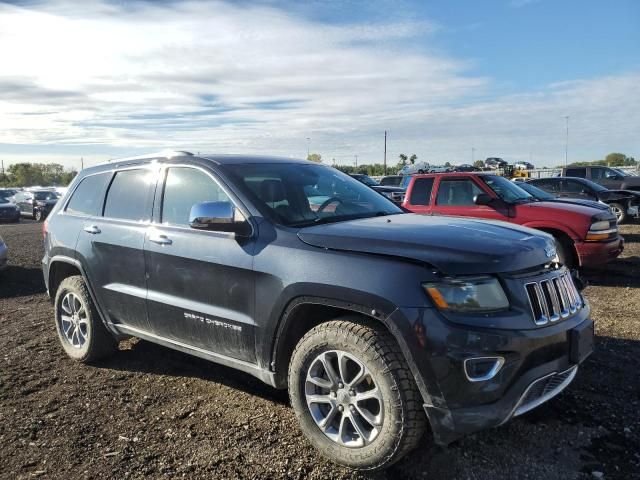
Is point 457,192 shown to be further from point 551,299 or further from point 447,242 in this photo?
point 447,242

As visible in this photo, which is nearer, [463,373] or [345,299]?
[463,373]

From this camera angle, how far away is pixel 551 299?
301cm

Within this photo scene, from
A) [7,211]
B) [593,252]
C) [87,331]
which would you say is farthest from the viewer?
[7,211]

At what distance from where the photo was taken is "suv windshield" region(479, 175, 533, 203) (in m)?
8.87

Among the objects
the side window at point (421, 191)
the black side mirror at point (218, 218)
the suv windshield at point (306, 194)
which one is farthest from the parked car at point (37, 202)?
the black side mirror at point (218, 218)

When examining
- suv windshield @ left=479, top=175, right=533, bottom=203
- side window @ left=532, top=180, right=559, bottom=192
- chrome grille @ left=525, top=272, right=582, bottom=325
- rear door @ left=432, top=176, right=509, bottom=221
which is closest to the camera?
chrome grille @ left=525, top=272, right=582, bottom=325

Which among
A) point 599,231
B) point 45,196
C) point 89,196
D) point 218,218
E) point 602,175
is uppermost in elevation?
point 602,175

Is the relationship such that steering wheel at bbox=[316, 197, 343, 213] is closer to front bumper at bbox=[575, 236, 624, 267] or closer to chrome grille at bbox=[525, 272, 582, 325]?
chrome grille at bbox=[525, 272, 582, 325]

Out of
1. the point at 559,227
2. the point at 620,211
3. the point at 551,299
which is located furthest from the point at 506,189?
the point at 620,211

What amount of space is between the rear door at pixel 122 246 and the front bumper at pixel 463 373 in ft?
7.69

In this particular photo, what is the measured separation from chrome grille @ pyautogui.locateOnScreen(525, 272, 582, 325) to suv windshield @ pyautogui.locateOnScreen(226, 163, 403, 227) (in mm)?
1353

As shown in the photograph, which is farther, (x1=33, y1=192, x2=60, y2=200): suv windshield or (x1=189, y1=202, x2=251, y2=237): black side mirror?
(x1=33, y1=192, x2=60, y2=200): suv windshield

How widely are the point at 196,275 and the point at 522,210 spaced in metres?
6.28

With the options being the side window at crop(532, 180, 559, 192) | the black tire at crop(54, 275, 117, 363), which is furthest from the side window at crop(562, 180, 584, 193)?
the black tire at crop(54, 275, 117, 363)
